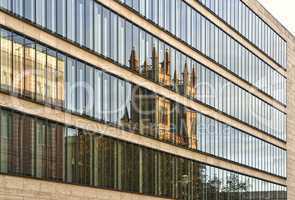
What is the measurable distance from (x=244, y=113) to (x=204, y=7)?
37.2 ft

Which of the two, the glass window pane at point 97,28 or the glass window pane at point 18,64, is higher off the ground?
the glass window pane at point 97,28

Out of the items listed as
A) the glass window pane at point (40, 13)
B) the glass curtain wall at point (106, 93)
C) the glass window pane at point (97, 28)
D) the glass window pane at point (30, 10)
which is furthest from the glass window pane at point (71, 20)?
the glass window pane at point (30, 10)

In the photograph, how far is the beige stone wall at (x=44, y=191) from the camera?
29.1 m

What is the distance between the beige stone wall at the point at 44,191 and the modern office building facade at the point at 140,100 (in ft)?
0.22

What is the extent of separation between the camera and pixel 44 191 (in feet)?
103

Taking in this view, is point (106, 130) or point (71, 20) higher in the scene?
point (71, 20)

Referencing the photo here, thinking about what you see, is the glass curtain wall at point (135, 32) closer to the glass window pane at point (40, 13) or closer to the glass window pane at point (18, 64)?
the glass window pane at point (40, 13)

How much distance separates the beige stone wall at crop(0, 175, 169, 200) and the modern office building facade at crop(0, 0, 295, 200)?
0.07 m

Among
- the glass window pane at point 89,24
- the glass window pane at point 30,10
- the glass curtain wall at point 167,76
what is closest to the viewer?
the glass window pane at point 30,10

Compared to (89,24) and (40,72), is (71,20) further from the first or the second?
(40,72)

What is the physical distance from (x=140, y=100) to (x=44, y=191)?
11.3 meters

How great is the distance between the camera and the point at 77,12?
35.1m

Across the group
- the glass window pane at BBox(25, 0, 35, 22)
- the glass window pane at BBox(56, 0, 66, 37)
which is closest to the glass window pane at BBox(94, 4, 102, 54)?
the glass window pane at BBox(56, 0, 66, 37)

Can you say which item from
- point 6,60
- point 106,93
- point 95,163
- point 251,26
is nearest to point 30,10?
point 6,60
